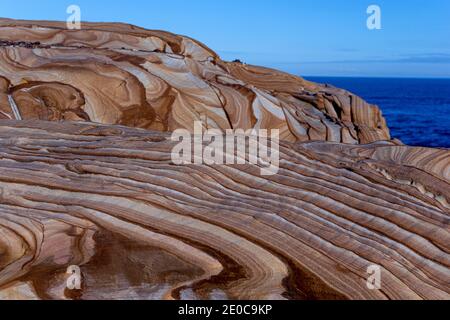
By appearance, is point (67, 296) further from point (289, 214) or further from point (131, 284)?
point (289, 214)

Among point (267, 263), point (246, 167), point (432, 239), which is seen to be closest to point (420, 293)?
point (432, 239)

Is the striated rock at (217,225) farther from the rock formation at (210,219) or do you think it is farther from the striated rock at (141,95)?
the striated rock at (141,95)
